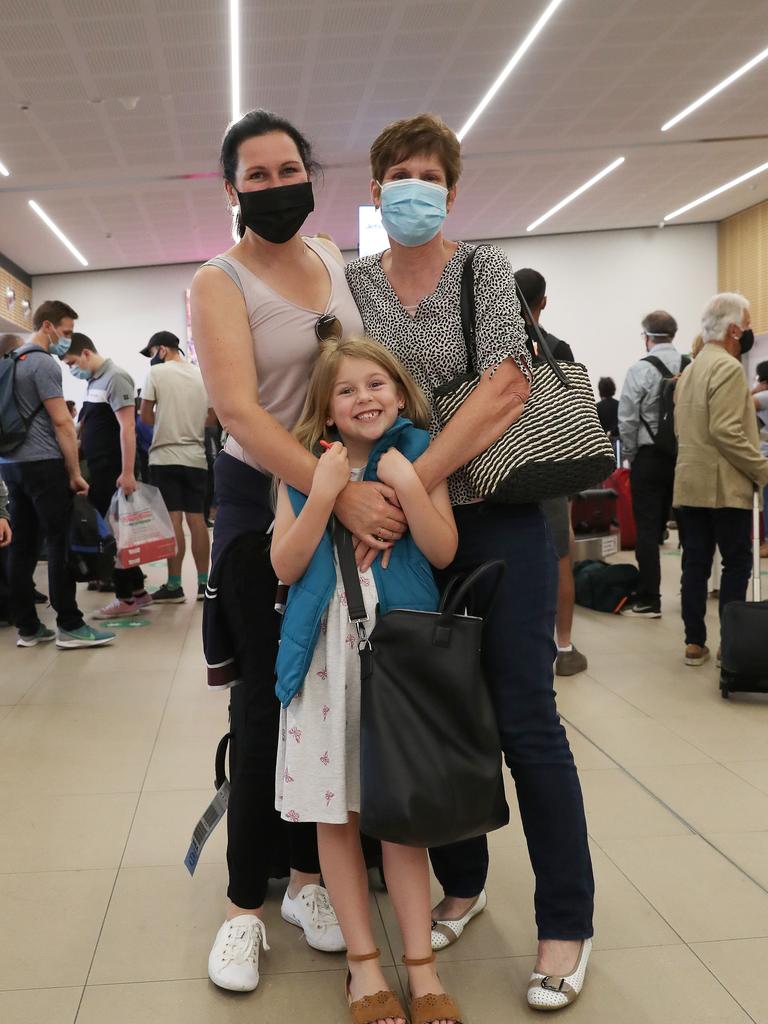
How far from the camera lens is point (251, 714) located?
1702mm

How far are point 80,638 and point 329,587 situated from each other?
3210 mm

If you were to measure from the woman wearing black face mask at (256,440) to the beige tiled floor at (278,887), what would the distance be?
138mm

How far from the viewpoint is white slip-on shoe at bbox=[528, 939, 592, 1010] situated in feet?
5.01

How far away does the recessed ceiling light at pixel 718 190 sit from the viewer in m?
11.8

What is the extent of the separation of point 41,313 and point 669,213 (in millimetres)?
11596

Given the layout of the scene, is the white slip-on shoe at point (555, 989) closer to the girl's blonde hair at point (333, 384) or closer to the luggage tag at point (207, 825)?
the luggage tag at point (207, 825)

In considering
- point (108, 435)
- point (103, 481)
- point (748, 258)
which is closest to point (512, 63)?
point (108, 435)

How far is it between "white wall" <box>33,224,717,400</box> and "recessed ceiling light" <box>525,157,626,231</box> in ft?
3.01

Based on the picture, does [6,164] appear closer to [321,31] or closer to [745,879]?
[321,31]

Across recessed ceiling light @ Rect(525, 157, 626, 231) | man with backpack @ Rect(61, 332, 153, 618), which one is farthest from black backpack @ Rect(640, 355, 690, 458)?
recessed ceiling light @ Rect(525, 157, 626, 231)

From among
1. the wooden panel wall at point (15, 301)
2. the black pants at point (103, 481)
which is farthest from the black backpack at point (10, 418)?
the wooden panel wall at point (15, 301)

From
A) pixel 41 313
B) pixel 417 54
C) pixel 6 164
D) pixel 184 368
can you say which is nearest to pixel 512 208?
pixel 417 54

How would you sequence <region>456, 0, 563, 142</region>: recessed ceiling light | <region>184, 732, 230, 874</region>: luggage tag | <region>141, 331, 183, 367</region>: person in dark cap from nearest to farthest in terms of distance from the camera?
1. <region>184, 732, 230, 874</region>: luggage tag
2. <region>141, 331, 183, 367</region>: person in dark cap
3. <region>456, 0, 563, 142</region>: recessed ceiling light

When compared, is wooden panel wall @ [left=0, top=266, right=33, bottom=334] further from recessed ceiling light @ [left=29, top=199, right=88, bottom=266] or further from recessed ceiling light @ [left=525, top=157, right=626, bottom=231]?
recessed ceiling light @ [left=525, top=157, right=626, bottom=231]
